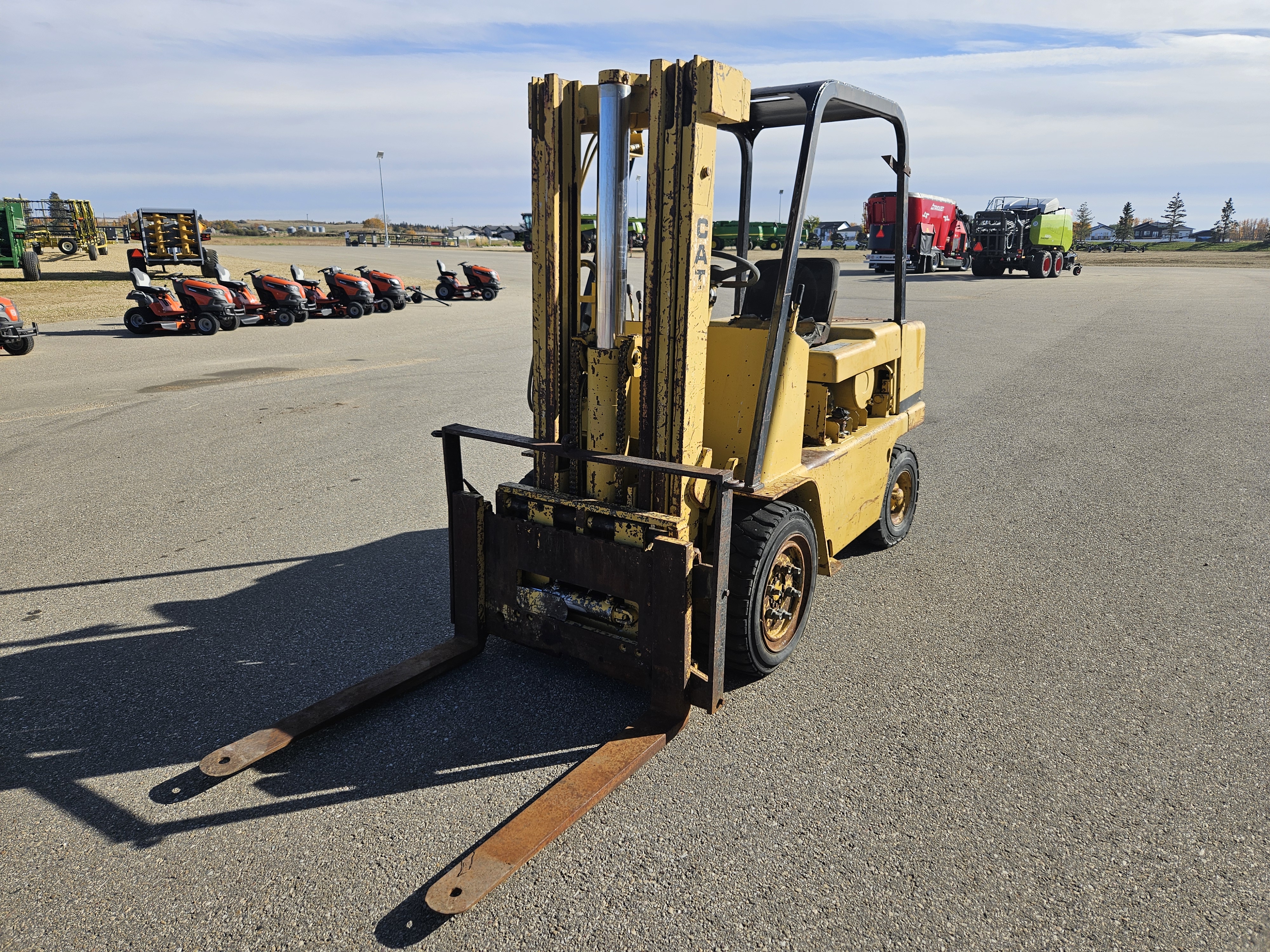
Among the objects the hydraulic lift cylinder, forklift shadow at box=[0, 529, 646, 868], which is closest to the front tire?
forklift shadow at box=[0, 529, 646, 868]

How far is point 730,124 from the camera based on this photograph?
353cm

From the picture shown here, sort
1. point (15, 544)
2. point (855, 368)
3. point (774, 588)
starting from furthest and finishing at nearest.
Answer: point (15, 544), point (855, 368), point (774, 588)

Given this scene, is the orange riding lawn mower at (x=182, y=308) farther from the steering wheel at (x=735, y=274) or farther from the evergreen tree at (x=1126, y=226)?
the evergreen tree at (x=1126, y=226)

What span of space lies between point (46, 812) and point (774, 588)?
3.15 m

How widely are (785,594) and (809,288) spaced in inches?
76.4

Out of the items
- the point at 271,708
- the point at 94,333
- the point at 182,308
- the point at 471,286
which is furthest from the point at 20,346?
the point at 271,708

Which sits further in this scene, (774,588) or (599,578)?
(774,588)

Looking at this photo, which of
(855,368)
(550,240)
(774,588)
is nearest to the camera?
(550,240)

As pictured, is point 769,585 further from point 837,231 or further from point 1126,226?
point 1126,226

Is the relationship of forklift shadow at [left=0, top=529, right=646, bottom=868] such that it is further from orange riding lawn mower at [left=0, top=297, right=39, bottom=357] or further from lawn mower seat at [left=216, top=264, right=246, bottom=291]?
lawn mower seat at [left=216, top=264, right=246, bottom=291]

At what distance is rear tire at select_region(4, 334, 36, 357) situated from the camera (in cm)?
1345

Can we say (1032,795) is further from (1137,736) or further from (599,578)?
(599,578)

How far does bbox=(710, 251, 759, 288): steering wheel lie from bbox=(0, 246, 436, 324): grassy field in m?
18.4

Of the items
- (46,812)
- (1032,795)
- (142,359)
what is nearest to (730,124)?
(1032,795)
